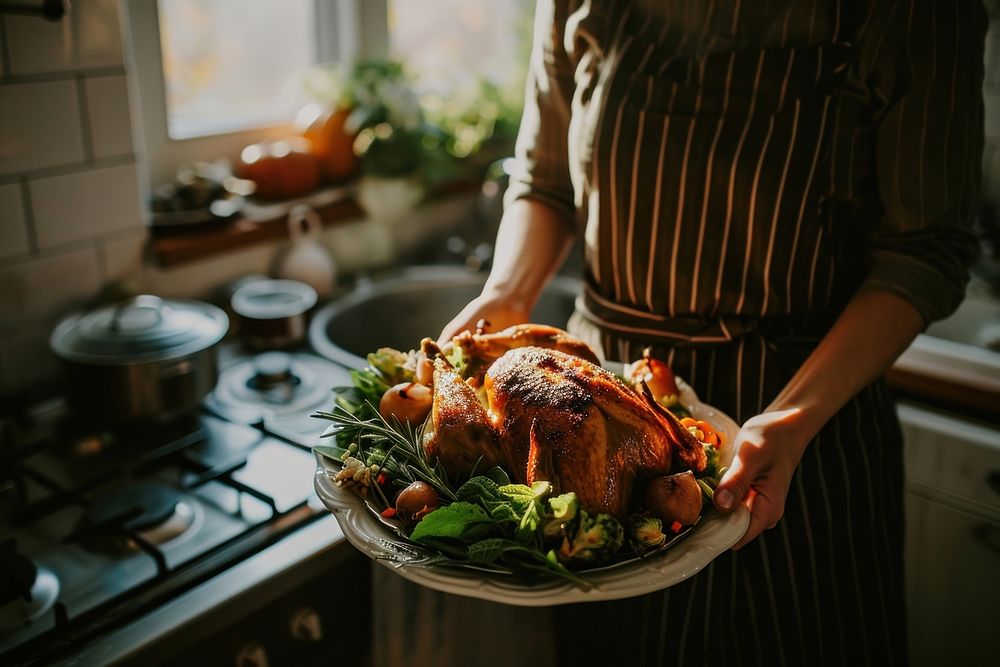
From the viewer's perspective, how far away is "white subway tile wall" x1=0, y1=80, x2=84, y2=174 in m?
1.32

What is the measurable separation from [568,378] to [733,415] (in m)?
0.38

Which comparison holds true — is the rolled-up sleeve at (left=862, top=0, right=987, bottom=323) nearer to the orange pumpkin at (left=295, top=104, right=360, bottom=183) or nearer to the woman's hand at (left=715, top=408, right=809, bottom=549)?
the woman's hand at (left=715, top=408, right=809, bottom=549)

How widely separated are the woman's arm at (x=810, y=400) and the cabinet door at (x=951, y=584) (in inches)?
25.4

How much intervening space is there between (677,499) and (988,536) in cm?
95

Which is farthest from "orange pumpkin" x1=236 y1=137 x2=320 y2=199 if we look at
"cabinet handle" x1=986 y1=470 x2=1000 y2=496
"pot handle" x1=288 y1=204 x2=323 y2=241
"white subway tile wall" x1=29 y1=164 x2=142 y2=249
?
"cabinet handle" x1=986 y1=470 x2=1000 y2=496

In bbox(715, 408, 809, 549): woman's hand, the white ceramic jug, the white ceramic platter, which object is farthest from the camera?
the white ceramic jug

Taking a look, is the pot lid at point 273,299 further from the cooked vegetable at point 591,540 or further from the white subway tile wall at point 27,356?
the cooked vegetable at point 591,540

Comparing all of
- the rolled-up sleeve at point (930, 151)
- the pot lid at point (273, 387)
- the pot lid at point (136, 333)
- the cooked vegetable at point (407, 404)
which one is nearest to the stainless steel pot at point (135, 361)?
the pot lid at point (136, 333)

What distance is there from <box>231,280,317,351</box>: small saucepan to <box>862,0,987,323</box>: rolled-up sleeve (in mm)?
982

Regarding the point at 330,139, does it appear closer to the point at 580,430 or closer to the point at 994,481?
the point at 580,430

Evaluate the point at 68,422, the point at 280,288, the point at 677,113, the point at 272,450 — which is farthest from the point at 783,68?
the point at 68,422

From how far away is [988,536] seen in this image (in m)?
1.47

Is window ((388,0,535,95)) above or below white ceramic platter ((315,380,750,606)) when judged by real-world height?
above

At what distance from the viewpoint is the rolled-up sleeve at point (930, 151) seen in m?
0.99
